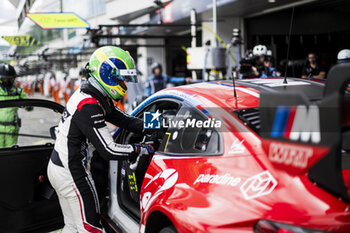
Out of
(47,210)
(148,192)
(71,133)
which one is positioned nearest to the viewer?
(148,192)

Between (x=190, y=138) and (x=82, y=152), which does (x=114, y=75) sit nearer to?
(x=82, y=152)

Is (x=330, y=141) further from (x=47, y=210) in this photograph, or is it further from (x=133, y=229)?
(x=47, y=210)

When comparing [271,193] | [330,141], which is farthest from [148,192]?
[330,141]

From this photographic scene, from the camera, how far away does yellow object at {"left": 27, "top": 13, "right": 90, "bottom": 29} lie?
1100 centimetres

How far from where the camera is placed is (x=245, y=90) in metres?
2.54

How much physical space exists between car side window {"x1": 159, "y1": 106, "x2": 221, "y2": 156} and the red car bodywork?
58 millimetres

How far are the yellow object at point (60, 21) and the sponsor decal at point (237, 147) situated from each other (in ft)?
32.0

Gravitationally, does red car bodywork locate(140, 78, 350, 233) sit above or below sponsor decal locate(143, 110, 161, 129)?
below

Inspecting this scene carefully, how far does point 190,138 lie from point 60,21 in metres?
9.79

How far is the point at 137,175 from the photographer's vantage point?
3160 millimetres

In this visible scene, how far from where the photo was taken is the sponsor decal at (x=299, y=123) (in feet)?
4.81

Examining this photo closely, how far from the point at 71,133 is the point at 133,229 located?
885mm

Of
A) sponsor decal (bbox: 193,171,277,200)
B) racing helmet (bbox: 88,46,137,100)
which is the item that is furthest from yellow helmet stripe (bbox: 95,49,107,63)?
sponsor decal (bbox: 193,171,277,200)

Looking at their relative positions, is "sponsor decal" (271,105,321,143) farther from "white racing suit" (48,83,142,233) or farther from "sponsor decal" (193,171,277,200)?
"white racing suit" (48,83,142,233)
